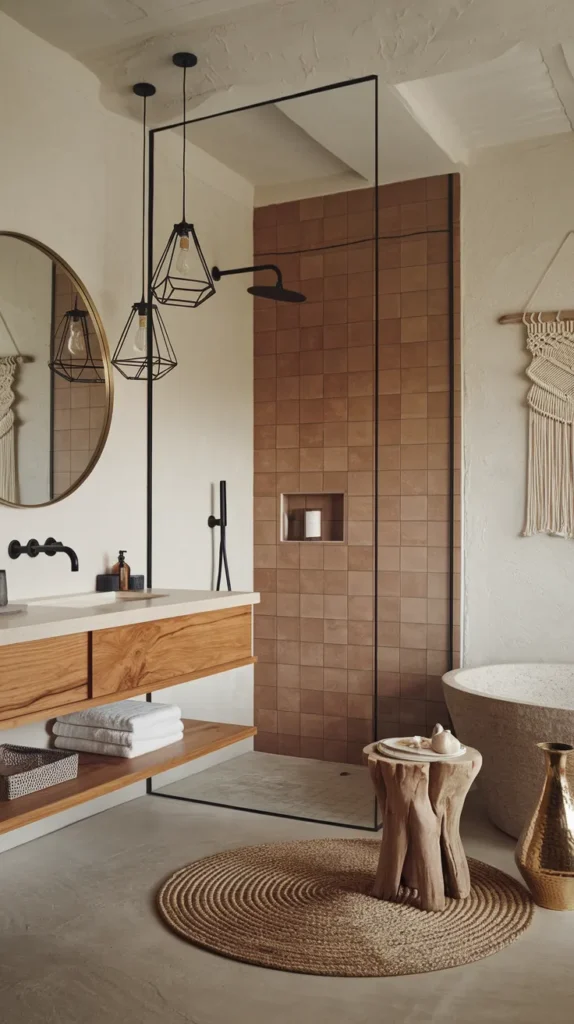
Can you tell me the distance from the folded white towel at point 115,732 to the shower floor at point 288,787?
0.63m

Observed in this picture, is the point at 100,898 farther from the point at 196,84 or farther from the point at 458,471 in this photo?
the point at 196,84

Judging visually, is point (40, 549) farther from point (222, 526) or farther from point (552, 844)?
point (552, 844)

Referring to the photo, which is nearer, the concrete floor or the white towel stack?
the concrete floor

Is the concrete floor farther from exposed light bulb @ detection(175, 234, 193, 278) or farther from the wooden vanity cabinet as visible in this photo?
exposed light bulb @ detection(175, 234, 193, 278)

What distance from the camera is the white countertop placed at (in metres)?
2.42

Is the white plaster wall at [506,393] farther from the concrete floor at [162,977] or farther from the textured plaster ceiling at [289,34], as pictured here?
the concrete floor at [162,977]

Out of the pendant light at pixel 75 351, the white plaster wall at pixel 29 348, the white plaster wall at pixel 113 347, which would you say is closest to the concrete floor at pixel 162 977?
the white plaster wall at pixel 113 347

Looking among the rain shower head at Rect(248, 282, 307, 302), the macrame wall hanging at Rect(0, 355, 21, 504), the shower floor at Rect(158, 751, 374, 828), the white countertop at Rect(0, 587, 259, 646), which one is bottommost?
the shower floor at Rect(158, 751, 374, 828)

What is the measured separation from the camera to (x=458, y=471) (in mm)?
4227

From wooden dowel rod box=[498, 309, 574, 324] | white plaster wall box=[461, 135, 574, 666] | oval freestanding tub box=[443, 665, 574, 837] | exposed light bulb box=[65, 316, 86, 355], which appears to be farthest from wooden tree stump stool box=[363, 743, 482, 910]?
wooden dowel rod box=[498, 309, 574, 324]

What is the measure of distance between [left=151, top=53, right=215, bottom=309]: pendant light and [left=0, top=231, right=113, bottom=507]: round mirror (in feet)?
1.26

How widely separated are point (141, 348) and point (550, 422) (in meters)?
1.82

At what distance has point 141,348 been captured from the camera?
359 cm

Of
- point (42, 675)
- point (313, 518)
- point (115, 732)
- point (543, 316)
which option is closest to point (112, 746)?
point (115, 732)
